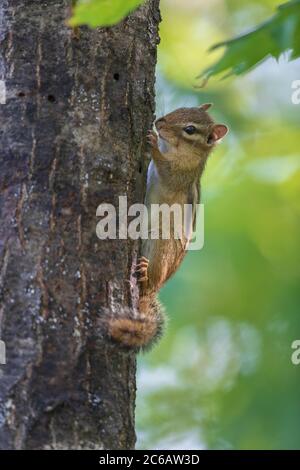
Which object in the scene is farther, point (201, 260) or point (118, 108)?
point (201, 260)

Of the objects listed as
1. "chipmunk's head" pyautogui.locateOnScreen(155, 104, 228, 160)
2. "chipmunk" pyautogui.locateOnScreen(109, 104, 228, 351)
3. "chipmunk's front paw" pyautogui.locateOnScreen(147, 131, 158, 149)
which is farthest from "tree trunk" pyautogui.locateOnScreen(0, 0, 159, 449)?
"chipmunk's head" pyautogui.locateOnScreen(155, 104, 228, 160)

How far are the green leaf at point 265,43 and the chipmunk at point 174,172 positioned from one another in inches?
53.9

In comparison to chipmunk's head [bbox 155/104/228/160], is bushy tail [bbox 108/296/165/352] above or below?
below

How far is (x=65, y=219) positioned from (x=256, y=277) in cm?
317

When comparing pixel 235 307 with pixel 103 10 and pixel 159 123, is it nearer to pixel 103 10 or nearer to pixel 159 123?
pixel 159 123

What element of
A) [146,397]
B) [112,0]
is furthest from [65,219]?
[146,397]

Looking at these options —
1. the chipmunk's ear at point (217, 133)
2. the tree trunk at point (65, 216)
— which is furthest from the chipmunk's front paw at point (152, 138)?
the chipmunk's ear at point (217, 133)

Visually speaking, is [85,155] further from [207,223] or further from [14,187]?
[207,223]

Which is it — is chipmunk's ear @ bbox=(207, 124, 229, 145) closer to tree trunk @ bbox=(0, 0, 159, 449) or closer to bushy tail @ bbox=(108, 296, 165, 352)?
tree trunk @ bbox=(0, 0, 159, 449)

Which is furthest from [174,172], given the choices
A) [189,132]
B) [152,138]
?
[152,138]

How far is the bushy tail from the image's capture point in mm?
3009

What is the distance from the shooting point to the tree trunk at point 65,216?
284 cm

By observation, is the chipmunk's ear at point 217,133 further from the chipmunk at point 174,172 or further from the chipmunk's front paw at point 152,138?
the chipmunk's front paw at point 152,138
